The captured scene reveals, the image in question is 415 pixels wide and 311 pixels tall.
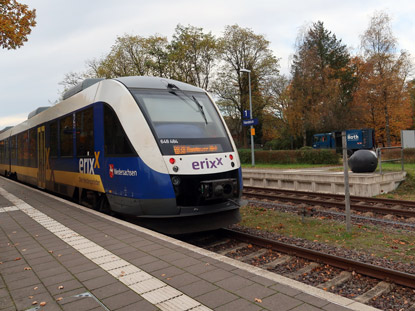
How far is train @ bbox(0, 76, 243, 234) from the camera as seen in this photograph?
6004 mm

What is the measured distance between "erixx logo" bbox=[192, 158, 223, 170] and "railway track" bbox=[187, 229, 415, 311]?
1462 millimetres

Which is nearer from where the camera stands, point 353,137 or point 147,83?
point 147,83

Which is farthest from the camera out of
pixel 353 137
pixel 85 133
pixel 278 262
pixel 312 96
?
pixel 312 96

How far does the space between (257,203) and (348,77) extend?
38205 mm

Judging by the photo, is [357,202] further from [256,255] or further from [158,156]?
[158,156]

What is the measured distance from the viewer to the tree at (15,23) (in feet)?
39.9

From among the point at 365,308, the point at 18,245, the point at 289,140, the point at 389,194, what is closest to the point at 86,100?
the point at 18,245

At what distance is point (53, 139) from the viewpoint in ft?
34.9

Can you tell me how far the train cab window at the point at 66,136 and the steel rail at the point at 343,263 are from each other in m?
5.30

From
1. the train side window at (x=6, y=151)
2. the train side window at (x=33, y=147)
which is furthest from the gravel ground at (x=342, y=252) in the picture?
the train side window at (x=6, y=151)

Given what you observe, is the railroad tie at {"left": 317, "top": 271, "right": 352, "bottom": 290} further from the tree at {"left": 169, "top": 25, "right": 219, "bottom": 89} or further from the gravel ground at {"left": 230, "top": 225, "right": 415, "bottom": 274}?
the tree at {"left": 169, "top": 25, "right": 219, "bottom": 89}

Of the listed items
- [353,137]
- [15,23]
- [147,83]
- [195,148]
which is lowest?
[195,148]

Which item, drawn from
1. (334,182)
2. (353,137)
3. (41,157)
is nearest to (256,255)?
(334,182)

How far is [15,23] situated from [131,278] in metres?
12.5
